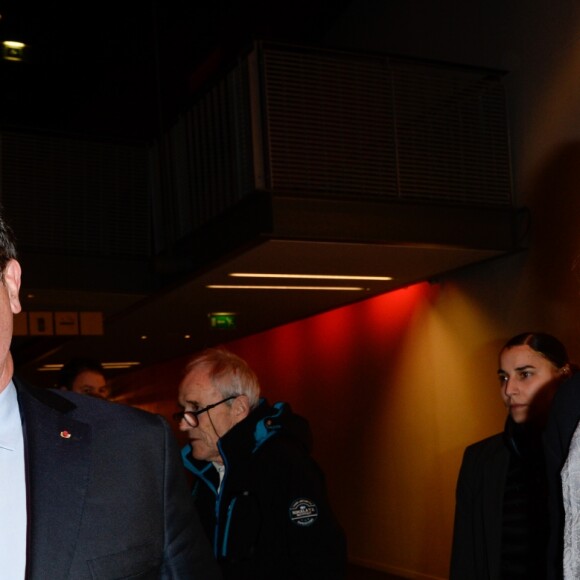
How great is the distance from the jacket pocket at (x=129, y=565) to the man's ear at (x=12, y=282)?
1.27 feet

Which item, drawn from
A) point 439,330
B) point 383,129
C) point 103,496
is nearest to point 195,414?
point 103,496

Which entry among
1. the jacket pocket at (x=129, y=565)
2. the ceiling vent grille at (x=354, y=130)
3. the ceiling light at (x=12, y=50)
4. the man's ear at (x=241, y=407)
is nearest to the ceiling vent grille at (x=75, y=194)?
the ceiling vent grille at (x=354, y=130)

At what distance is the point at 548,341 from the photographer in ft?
13.2

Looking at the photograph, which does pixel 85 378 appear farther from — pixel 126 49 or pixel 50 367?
pixel 50 367

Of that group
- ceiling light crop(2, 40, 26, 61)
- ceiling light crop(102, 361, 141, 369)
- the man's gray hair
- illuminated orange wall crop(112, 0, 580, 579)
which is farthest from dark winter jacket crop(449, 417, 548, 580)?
ceiling light crop(102, 361, 141, 369)

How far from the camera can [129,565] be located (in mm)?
1487

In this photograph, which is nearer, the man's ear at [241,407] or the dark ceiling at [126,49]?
the man's ear at [241,407]

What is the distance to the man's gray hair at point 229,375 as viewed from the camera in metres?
3.34

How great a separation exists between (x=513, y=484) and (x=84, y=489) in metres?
2.54

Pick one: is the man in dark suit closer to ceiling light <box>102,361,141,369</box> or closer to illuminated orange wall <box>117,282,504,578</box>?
illuminated orange wall <box>117,282,504,578</box>

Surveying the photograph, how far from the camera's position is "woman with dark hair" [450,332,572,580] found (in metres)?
3.61

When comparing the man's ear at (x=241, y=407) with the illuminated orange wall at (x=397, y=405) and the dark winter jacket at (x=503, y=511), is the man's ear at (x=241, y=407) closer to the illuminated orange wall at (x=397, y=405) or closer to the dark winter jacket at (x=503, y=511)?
the dark winter jacket at (x=503, y=511)

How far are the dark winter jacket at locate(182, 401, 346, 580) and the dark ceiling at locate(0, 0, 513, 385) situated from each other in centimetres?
434

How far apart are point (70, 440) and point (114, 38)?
465 inches
